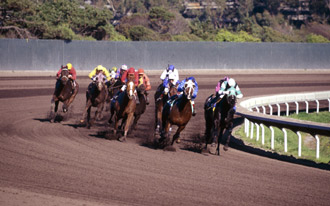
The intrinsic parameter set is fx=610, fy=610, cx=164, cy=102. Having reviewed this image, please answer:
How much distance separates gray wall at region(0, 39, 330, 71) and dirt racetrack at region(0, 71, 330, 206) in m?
21.0

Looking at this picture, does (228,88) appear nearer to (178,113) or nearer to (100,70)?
(178,113)

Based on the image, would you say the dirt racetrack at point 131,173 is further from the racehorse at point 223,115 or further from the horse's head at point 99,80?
the horse's head at point 99,80

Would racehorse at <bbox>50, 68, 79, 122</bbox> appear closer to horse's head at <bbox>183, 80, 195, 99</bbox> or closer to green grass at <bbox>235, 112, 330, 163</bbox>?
green grass at <bbox>235, 112, 330, 163</bbox>

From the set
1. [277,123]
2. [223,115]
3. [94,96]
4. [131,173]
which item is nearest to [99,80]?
[94,96]

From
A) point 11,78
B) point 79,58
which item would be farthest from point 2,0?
point 11,78

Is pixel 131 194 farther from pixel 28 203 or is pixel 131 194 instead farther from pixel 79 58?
pixel 79 58

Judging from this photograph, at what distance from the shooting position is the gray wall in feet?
122

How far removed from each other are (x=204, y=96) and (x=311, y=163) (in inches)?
624

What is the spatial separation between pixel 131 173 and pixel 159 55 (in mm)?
34428

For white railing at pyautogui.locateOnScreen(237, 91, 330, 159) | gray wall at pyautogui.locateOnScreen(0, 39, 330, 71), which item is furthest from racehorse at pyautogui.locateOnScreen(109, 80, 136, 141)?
gray wall at pyautogui.locateOnScreen(0, 39, 330, 71)

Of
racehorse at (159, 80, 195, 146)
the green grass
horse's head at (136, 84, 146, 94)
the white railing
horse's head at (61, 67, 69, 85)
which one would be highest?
horse's head at (61, 67, 69, 85)

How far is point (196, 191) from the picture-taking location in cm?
834

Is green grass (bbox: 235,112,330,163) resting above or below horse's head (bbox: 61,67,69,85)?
below

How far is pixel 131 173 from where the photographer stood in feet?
31.2
